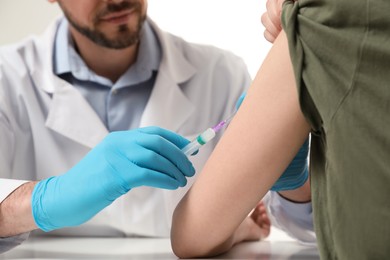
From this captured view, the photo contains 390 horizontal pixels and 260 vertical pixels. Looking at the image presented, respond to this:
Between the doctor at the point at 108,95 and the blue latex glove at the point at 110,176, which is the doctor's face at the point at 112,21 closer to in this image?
the doctor at the point at 108,95

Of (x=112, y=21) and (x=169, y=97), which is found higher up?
(x=112, y=21)

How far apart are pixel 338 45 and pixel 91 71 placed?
0.95 m

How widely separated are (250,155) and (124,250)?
1.47 ft

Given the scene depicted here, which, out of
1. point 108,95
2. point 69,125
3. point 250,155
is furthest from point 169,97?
point 250,155

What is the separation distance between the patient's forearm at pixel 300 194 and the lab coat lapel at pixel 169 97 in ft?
1.12

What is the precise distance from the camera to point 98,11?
1.47 m

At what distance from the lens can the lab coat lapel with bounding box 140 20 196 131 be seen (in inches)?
55.9

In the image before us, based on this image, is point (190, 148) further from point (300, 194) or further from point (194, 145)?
point (300, 194)

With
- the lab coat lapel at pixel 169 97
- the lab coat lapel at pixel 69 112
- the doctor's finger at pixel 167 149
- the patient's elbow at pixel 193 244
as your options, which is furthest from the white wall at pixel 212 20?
the patient's elbow at pixel 193 244

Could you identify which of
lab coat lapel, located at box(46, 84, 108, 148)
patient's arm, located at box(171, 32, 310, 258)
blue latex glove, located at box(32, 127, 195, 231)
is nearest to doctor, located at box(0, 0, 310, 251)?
lab coat lapel, located at box(46, 84, 108, 148)

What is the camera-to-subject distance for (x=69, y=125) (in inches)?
54.1

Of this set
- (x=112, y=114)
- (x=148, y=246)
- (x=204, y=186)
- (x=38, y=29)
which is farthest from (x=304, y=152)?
(x=38, y=29)

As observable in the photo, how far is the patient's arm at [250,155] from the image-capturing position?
728mm

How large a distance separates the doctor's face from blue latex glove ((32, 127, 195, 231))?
0.54 meters
